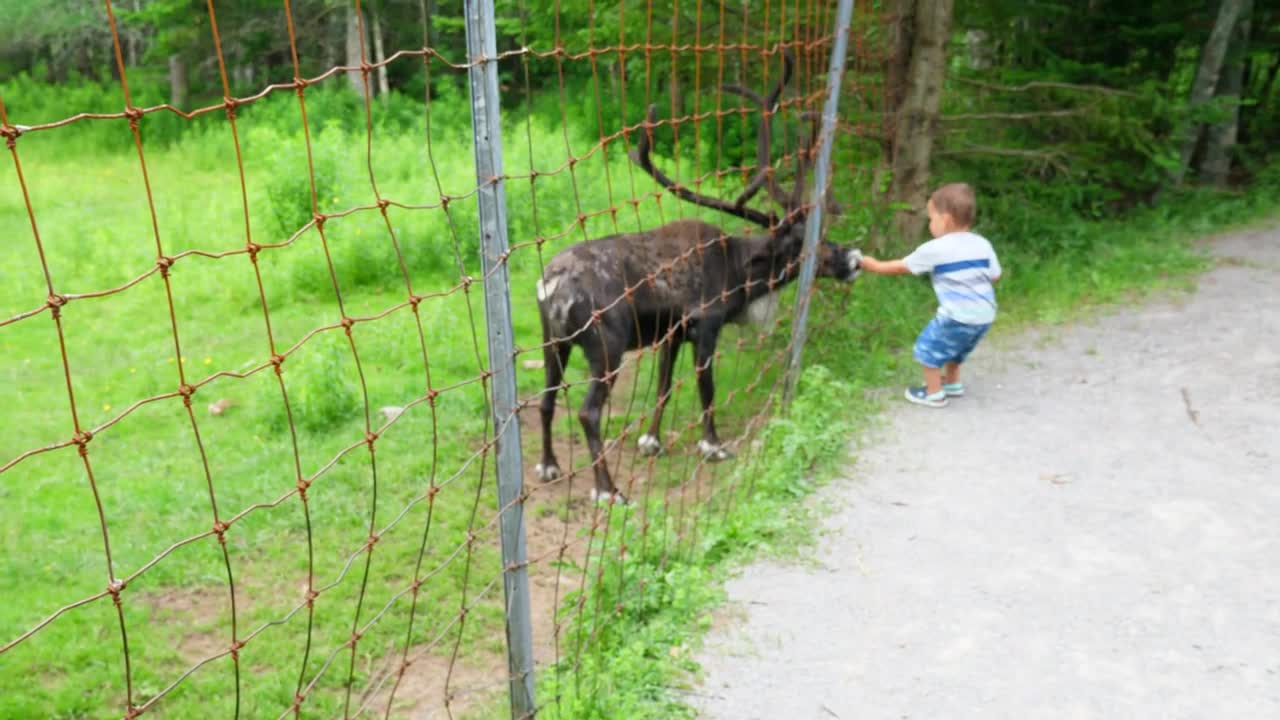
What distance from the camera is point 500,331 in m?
2.92

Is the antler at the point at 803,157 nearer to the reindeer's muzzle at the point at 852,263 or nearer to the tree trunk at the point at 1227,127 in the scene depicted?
the reindeer's muzzle at the point at 852,263

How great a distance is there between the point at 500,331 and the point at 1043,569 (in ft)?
8.66

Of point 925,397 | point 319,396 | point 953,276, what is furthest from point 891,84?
point 319,396

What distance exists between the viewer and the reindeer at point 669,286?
5.93 metres

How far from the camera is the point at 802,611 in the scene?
4.01 metres

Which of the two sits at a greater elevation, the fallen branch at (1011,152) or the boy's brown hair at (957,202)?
the boy's brown hair at (957,202)

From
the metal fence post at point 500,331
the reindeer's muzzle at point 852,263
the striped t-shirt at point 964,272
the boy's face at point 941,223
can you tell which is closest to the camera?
the metal fence post at point 500,331

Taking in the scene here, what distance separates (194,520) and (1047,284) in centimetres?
662

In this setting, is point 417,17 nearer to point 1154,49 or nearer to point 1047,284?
point 1154,49

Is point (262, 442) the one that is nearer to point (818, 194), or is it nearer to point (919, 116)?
point (818, 194)

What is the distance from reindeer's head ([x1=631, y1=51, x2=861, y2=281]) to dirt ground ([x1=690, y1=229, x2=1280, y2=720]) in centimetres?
117

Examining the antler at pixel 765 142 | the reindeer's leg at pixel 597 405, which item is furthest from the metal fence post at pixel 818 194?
the reindeer's leg at pixel 597 405

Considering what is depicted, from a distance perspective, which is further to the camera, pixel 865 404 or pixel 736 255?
pixel 736 255

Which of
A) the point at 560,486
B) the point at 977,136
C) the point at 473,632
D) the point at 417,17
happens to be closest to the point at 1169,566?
the point at 473,632
